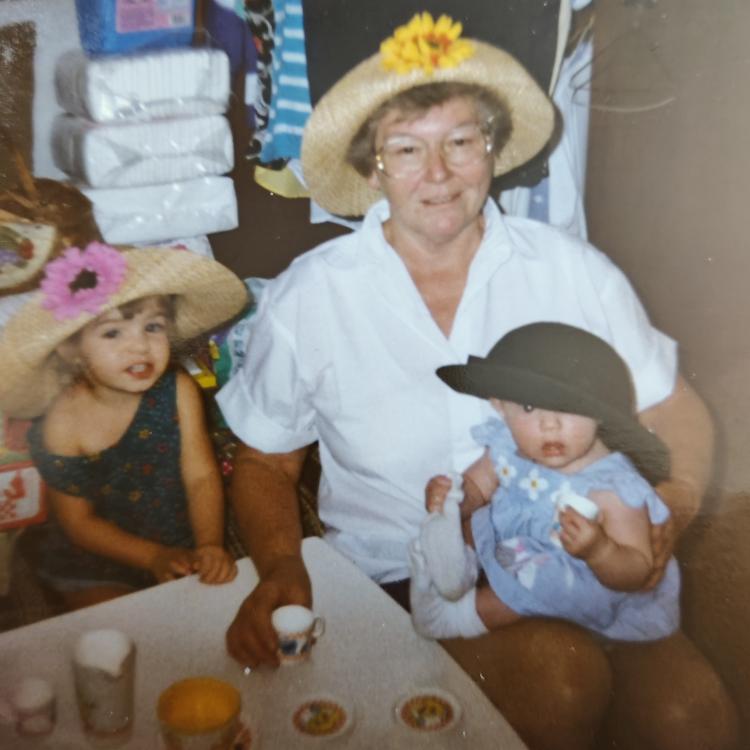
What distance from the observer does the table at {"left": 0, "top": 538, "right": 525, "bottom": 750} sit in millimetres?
1031

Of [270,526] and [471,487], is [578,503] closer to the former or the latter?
[471,487]

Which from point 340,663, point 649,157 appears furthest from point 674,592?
point 649,157

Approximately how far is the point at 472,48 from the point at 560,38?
0.41ft

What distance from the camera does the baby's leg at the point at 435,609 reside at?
44.9 inches

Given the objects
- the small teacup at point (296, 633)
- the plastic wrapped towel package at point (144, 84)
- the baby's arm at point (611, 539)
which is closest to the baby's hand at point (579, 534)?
the baby's arm at point (611, 539)

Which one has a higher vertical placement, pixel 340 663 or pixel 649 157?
pixel 649 157

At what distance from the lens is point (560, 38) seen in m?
1.10

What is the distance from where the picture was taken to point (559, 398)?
1109 mm

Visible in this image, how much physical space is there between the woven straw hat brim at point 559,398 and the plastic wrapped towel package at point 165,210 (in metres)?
0.34

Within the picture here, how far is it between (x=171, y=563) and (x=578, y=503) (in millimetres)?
527

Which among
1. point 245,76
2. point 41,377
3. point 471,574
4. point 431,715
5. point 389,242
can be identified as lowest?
point 431,715

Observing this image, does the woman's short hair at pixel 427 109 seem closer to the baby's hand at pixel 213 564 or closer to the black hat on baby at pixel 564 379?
the black hat on baby at pixel 564 379

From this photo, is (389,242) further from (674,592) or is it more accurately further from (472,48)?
(674,592)

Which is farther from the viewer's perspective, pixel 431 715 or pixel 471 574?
pixel 471 574
